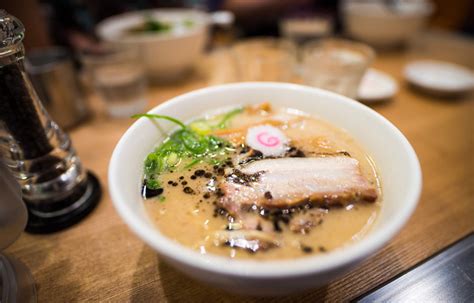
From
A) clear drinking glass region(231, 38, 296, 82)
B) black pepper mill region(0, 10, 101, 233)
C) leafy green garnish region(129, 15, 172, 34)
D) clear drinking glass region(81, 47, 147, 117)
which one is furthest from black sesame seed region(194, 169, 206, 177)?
leafy green garnish region(129, 15, 172, 34)

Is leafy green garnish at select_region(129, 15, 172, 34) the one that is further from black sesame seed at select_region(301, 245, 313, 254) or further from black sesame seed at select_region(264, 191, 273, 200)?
black sesame seed at select_region(301, 245, 313, 254)

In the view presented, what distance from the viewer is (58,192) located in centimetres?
132

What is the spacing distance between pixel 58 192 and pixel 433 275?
1.48m

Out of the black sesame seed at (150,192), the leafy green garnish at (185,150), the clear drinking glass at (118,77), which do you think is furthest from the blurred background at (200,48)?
the black sesame seed at (150,192)

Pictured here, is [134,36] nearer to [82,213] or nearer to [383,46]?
[82,213]

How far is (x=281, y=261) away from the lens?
2.43ft

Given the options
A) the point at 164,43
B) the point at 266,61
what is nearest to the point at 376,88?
the point at 266,61

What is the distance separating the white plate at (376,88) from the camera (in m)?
2.16

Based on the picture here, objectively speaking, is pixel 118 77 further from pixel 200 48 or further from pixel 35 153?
pixel 35 153

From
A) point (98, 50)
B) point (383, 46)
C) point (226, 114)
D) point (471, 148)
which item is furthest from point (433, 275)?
point (383, 46)

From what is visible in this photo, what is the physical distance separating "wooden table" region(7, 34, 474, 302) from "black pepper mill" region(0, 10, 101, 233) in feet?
0.25

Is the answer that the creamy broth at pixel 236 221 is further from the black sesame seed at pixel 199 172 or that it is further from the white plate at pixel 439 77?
the white plate at pixel 439 77

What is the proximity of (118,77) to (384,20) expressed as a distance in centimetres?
233

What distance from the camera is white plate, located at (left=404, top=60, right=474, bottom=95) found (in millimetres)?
2220
